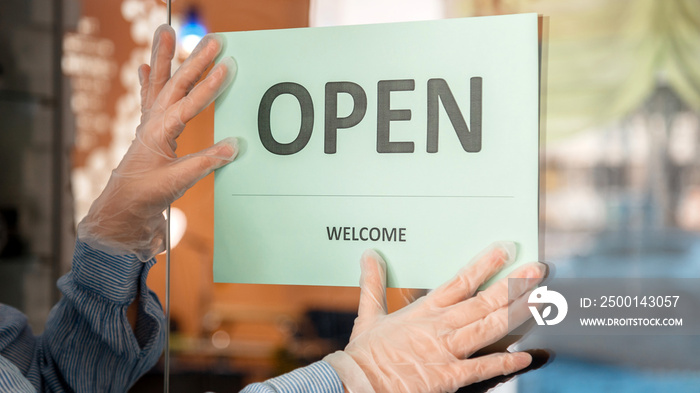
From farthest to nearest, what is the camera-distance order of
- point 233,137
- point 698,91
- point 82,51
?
1. point 82,51
2. point 233,137
3. point 698,91

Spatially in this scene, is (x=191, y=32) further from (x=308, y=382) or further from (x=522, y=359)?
(x=522, y=359)

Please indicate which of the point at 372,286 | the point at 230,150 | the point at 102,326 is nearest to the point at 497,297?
the point at 372,286

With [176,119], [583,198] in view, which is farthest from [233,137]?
[583,198]

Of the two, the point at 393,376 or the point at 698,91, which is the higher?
the point at 698,91

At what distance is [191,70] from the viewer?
67 cm

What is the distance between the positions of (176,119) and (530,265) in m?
0.52

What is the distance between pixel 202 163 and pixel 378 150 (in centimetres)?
25

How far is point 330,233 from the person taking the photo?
62 centimetres

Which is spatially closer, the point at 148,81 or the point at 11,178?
the point at 148,81

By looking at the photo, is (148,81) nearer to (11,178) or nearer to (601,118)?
(11,178)

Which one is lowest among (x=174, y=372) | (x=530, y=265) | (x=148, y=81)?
(x=174, y=372)

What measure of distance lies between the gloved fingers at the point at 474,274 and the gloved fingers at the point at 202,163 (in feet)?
1.11

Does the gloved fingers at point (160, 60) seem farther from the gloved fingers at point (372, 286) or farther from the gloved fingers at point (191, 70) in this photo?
the gloved fingers at point (372, 286)

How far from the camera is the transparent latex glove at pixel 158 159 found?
2.16 feet
